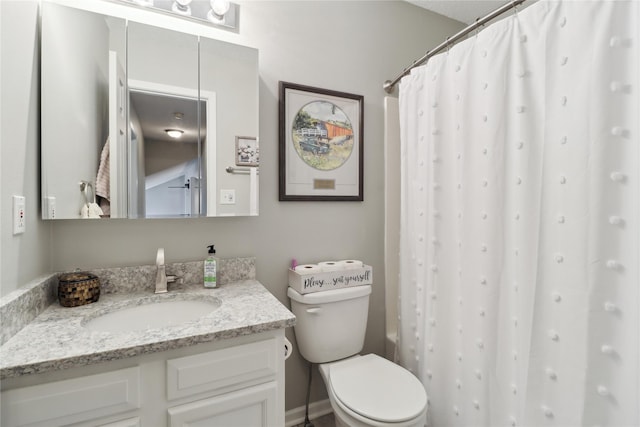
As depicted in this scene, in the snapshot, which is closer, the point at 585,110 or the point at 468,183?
the point at 585,110

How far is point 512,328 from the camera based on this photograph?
44.6 inches

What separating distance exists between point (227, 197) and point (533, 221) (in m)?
1.23

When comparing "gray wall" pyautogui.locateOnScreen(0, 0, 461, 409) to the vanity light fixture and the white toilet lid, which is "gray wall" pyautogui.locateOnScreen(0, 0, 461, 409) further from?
the white toilet lid

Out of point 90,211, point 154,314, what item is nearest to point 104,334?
point 154,314

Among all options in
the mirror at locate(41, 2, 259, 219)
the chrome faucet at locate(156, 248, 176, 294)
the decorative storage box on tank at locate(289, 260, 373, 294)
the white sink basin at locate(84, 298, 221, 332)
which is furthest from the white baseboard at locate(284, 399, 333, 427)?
the mirror at locate(41, 2, 259, 219)

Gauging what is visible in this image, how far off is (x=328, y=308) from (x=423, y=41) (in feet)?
5.88

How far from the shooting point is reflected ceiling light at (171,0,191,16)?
1.37 m

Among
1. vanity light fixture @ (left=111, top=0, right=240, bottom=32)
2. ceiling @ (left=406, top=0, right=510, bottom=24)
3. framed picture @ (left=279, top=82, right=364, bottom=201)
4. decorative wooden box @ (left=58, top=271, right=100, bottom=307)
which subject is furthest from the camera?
ceiling @ (left=406, top=0, right=510, bottom=24)

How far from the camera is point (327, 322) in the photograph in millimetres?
1543

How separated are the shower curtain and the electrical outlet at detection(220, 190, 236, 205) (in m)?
0.91

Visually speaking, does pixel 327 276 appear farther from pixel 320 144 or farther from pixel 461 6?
pixel 461 6

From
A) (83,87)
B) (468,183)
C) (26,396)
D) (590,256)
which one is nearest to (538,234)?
(590,256)

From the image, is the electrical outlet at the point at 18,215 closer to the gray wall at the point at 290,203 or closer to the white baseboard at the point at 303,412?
the gray wall at the point at 290,203

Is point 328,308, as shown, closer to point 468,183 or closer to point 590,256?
point 468,183
